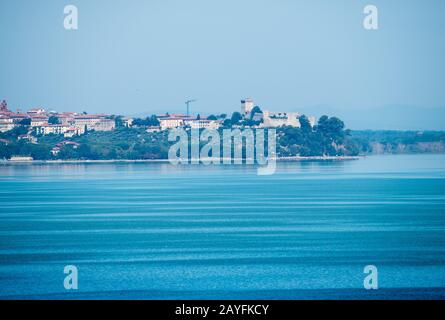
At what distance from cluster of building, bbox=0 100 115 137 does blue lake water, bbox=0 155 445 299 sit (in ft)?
278

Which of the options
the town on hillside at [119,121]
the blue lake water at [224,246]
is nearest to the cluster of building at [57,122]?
the town on hillside at [119,121]

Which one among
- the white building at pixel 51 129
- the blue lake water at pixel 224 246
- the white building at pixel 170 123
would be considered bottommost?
the blue lake water at pixel 224 246

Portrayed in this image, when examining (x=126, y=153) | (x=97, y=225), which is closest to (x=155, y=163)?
(x=126, y=153)

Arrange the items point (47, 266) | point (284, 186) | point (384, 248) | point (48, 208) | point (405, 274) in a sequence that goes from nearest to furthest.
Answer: point (405, 274)
point (47, 266)
point (384, 248)
point (48, 208)
point (284, 186)

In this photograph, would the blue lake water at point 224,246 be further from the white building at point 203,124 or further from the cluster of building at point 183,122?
the cluster of building at point 183,122

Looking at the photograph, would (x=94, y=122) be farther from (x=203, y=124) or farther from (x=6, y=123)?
(x=203, y=124)

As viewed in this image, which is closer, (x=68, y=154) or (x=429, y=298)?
(x=429, y=298)

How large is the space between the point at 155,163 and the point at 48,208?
7303 cm

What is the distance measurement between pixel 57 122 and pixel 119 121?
35.2 ft

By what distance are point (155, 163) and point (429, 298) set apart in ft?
305

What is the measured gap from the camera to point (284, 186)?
50.9 m

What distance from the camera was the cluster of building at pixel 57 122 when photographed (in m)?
124
